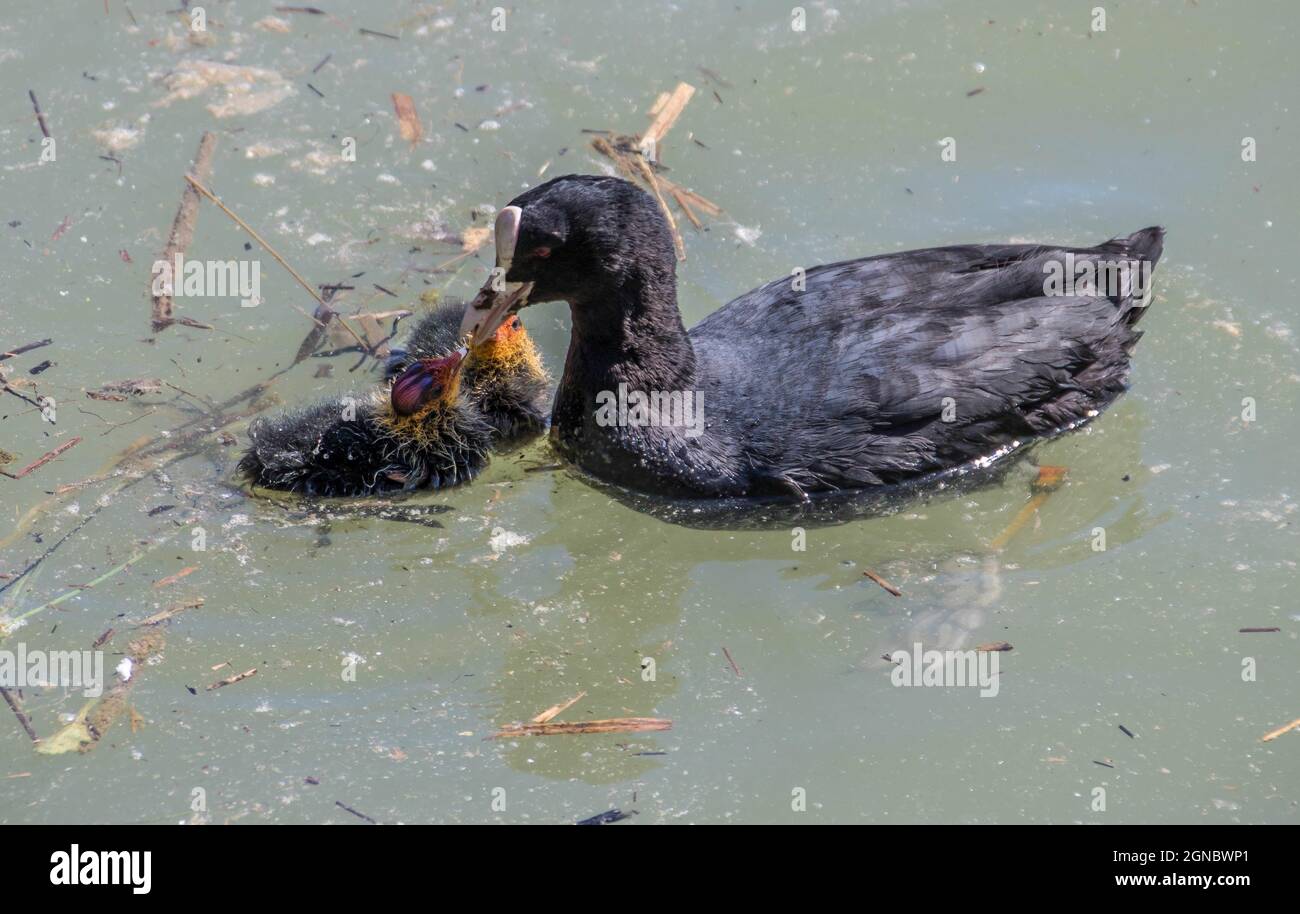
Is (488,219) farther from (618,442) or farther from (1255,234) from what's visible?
(1255,234)

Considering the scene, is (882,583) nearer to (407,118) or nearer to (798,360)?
(798,360)

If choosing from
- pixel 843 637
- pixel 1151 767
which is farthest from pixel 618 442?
pixel 1151 767

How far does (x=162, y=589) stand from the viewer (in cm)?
543

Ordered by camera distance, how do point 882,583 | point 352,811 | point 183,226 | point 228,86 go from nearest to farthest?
point 352,811 → point 882,583 → point 183,226 → point 228,86

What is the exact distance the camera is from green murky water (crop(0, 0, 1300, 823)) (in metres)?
4.86

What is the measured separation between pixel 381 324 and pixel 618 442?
1.45m

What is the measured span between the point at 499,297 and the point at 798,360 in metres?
1.21

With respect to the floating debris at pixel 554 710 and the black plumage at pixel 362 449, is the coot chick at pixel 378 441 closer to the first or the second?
the black plumage at pixel 362 449

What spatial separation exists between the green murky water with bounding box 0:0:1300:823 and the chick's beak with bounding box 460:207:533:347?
0.69 metres

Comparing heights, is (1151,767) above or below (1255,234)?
below

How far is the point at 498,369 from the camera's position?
6.21 meters

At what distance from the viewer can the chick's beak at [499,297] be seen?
5.62 metres

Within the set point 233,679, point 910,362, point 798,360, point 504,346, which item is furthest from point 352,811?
point 910,362

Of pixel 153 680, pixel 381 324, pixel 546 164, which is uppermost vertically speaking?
pixel 546 164
